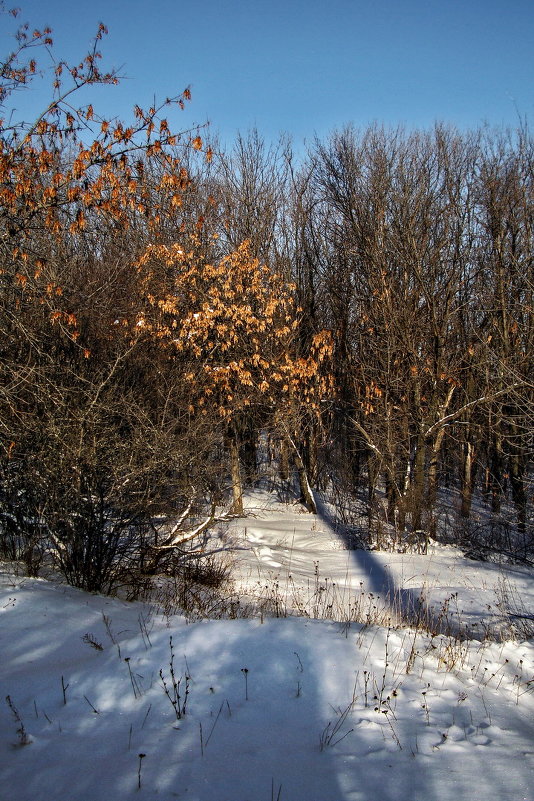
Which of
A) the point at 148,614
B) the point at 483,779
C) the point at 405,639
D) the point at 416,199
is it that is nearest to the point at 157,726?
the point at 483,779

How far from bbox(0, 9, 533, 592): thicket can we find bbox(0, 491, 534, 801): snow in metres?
1.62

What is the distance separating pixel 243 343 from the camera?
14.4 m

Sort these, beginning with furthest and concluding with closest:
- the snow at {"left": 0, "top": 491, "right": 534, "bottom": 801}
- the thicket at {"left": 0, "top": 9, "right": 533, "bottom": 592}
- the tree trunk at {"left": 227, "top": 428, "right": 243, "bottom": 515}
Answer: the tree trunk at {"left": 227, "top": 428, "right": 243, "bottom": 515}
the thicket at {"left": 0, "top": 9, "right": 533, "bottom": 592}
the snow at {"left": 0, "top": 491, "right": 534, "bottom": 801}

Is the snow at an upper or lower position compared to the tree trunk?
lower

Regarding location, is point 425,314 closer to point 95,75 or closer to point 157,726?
point 95,75

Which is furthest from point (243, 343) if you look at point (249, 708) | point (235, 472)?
point (249, 708)

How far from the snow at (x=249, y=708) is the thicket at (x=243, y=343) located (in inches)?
63.6

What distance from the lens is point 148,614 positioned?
5.68 meters

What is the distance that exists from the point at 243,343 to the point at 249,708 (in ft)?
36.8

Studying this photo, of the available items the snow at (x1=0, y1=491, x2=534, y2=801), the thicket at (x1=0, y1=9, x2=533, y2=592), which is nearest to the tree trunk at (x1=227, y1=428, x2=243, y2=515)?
the thicket at (x1=0, y1=9, x2=533, y2=592)

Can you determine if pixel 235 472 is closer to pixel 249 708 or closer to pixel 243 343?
pixel 243 343

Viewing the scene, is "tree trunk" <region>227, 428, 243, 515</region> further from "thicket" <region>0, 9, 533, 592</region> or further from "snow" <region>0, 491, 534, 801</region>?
"snow" <region>0, 491, 534, 801</region>

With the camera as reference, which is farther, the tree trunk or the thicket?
the tree trunk

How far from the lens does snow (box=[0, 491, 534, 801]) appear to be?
9.67 feet
